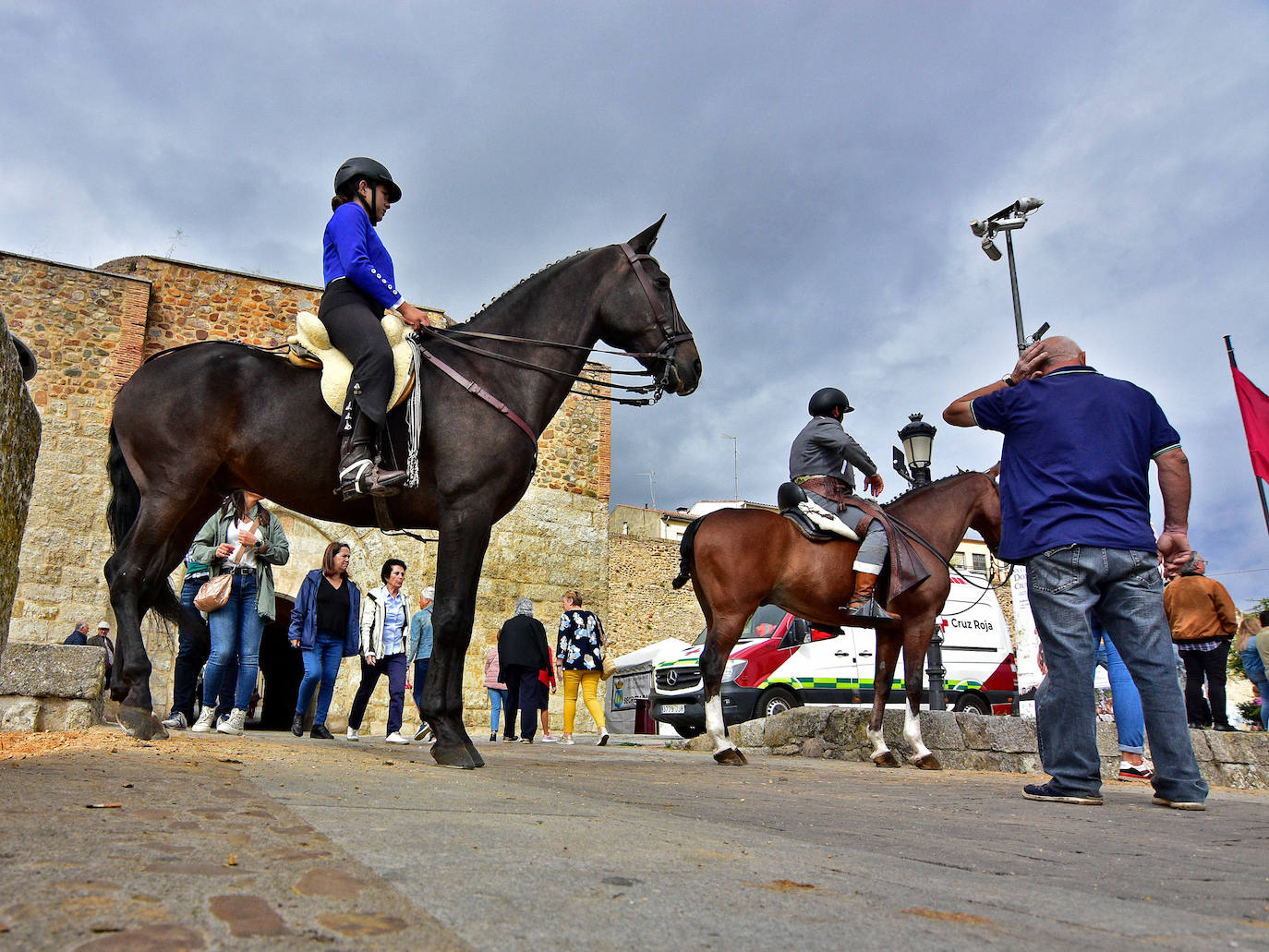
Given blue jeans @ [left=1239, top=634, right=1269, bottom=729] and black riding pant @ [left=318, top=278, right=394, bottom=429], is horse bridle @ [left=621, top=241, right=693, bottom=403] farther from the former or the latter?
blue jeans @ [left=1239, top=634, right=1269, bottom=729]

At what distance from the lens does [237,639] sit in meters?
8.05

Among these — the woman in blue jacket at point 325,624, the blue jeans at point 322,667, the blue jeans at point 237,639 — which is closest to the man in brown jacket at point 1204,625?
the woman in blue jacket at point 325,624

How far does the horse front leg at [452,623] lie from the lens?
471 cm

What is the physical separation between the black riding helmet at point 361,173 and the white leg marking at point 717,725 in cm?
439

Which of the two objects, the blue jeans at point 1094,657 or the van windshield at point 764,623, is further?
the van windshield at point 764,623

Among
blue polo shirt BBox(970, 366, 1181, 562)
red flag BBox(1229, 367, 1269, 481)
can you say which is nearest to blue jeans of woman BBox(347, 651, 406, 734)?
blue polo shirt BBox(970, 366, 1181, 562)

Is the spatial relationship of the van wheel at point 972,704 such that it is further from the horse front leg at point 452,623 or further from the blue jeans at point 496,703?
the horse front leg at point 452,623

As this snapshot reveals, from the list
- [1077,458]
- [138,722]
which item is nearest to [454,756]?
[138,722]

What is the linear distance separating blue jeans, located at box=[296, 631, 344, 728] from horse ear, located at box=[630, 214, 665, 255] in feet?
17.3

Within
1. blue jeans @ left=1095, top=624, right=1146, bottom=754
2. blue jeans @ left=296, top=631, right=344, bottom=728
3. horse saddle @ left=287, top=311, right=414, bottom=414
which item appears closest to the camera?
horse saddle @ left=287, top=311, right=414, bottom=414

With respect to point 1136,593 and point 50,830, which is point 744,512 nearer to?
point 1136,593

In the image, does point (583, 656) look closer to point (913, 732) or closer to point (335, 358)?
point (913, 732)

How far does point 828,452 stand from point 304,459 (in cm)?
439

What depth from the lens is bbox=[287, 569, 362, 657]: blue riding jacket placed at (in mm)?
9000
